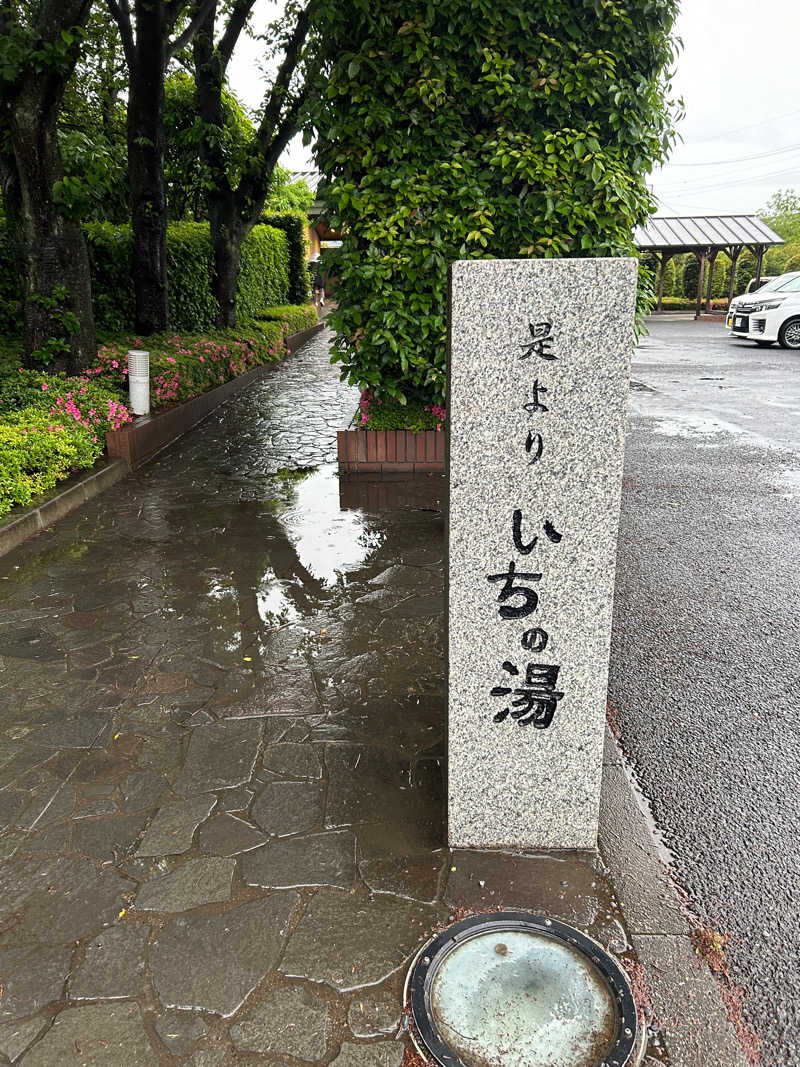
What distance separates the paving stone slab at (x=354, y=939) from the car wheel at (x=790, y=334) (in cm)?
2172

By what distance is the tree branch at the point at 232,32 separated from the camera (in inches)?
544

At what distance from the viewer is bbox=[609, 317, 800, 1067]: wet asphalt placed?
2537 mm

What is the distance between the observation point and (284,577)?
5477 mm

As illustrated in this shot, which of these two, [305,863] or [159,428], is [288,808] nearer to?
[305,863]

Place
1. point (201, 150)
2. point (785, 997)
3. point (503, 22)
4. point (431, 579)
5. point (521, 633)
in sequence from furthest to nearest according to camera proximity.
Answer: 1. point (201, 150)
2. point (503, 22)
3. point (431, 579)
4. point (521, 633)
5. point (785, 997)

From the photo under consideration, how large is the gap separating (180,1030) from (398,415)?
6635 mm

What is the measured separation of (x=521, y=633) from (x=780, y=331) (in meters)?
21.3

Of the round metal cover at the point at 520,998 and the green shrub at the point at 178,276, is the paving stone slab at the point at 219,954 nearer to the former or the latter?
the round metal cover at the point at 520,998

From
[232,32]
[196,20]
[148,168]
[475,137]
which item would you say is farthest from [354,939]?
[232,32]

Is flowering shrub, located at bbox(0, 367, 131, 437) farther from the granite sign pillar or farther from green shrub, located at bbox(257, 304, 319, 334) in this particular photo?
green shrub, located at bbox(257, 304, 319, 334)

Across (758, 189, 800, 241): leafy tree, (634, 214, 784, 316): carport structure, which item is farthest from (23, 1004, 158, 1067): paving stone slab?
(758, 189, 800, 241): leafy tree

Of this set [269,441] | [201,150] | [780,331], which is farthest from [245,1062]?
[780,331]

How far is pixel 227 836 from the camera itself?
291 centimetres

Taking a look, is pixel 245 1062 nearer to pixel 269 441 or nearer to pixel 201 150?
pixel 269 441
